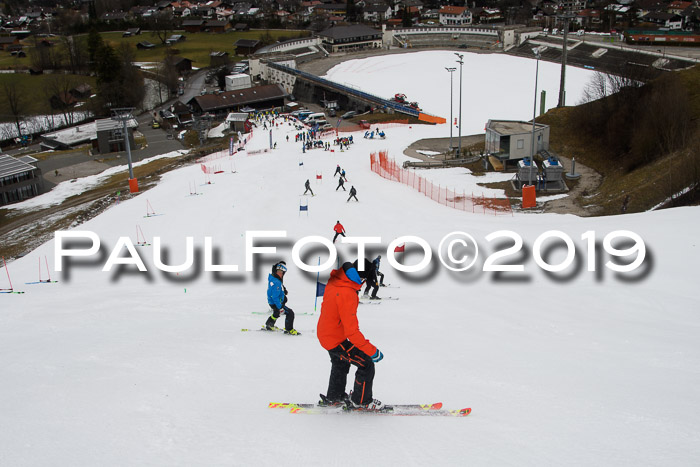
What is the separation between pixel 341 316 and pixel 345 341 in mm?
347

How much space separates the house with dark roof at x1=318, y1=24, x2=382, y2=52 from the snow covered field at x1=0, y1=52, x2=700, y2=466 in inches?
3250

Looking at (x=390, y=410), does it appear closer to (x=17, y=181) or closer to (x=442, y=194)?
(x=442, y=194)

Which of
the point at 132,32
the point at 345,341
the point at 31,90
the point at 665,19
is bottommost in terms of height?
the point at 31,90

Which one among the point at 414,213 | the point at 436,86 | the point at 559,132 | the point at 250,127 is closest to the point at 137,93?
the point at 250,127

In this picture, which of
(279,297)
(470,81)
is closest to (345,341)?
(279,297)

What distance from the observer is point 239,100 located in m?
66.6

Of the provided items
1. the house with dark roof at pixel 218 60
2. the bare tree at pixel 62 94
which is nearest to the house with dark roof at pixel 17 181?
the bare tree at pixel 62 94

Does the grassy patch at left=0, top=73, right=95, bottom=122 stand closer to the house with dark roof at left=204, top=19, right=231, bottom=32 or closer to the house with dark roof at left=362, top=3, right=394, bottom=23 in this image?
the house with dark roof at left=204, top=19, right=231, bottom=32

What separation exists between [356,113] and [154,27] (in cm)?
8352

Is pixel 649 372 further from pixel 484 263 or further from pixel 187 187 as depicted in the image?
pixel 187 187

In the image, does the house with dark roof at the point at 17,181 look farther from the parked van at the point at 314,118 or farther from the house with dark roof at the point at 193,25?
the house with dark roof at the point at 193,25

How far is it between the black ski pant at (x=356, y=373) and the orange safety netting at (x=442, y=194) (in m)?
17.8

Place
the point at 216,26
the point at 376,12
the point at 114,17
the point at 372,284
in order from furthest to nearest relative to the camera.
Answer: the point at 376,12 → the point at 114,17 → the point at 216,26 → the point at 372,284

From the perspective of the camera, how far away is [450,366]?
7242 millimetres
